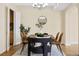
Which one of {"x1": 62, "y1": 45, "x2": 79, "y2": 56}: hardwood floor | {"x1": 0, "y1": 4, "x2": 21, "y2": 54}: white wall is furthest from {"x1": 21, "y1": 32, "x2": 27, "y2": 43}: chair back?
{"x1": 62, "y1": 45, "x2": 79, "y2": 56}: hardwood floor

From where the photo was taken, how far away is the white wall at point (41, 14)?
357cm

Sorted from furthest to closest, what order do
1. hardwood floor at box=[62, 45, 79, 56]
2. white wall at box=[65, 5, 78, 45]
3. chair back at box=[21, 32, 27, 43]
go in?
white wall at box=[65, 5, 78, 45], chair back at box=[21, 32, 27, 43], hardwood floor at box=[62, 45, 79, 56]

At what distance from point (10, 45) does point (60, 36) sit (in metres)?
1.30

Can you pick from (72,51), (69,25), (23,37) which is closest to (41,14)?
(23,37)

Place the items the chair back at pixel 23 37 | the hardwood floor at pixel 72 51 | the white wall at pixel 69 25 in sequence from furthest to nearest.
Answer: the white wall at pixel 69 25 → the chair back at pixel 23 37 → the hardwood floor at pixel 72 51

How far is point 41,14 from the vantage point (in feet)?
11.6

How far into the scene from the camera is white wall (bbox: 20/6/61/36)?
3572mm

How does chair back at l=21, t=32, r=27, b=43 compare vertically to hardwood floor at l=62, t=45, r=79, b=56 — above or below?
above

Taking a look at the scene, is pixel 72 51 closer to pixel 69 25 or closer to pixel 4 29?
pixel 69 25

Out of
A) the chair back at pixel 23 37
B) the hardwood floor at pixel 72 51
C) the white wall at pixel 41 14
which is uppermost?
the white wall at pixel 41 14

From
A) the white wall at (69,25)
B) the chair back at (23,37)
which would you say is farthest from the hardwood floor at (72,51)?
the chair back at (23,37)

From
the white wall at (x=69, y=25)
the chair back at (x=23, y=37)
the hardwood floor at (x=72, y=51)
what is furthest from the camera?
the white wall at (x=69, y=25)

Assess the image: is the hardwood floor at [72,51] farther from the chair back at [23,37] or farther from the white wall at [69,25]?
the chair back at [23,37]

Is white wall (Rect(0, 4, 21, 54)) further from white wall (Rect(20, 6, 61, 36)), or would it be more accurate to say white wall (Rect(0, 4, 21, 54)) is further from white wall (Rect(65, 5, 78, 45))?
white wall (Rect(65, 5, 78, 45))
